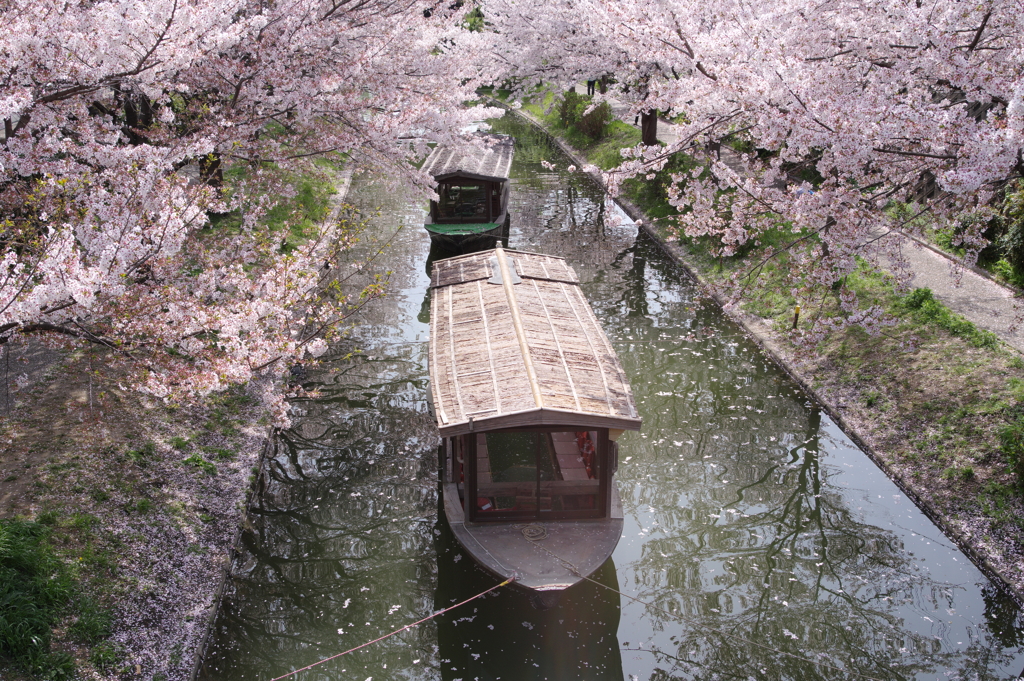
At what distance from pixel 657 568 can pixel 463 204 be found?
15.9m

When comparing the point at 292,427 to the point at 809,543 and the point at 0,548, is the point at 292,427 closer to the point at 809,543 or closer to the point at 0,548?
the point at 0,548

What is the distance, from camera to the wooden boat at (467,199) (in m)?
23.3

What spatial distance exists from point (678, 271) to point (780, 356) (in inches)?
269

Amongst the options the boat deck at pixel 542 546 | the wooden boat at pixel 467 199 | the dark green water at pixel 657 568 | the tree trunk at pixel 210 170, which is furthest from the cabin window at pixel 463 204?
the boat deck at pixel 542 546

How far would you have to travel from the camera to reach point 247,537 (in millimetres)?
11781

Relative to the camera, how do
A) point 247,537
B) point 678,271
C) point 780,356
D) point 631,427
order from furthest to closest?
1. point 678,271
2. point 780,356
3. point 247,537
4. point 631,427

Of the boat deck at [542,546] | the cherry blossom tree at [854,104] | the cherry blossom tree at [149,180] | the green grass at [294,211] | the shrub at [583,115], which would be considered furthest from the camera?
the shrub at [583,115]

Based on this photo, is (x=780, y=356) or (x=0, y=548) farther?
(x=780, y=356)

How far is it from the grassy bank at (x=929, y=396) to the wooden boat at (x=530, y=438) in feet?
12.8

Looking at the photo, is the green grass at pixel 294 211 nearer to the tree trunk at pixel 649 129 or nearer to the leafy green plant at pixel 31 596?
the leafy green plant at pixel 31 596

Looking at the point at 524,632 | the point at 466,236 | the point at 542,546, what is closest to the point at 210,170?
the point at 466,236

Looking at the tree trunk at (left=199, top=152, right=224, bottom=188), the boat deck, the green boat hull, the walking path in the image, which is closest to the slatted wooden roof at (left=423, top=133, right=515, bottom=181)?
the green boat hull

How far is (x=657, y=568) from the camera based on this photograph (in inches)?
446

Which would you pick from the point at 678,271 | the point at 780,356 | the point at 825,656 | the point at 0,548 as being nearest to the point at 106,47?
the point at 0,548
